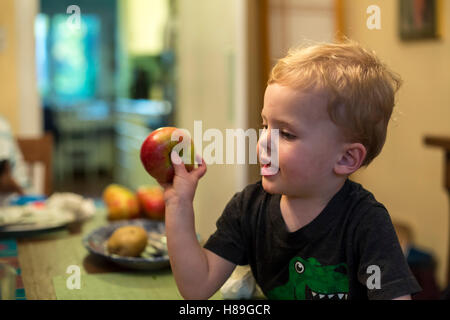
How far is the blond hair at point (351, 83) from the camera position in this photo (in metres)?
0.60

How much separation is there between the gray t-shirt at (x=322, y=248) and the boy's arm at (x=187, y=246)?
0.11 ft

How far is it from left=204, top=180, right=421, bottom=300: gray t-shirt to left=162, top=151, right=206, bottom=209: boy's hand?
126 millimetres

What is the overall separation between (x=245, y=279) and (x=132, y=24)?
14.8ft

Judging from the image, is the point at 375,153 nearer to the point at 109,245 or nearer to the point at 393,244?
the point at 393,244

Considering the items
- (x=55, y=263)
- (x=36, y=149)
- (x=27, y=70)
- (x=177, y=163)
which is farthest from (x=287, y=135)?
(x=27, y=70)

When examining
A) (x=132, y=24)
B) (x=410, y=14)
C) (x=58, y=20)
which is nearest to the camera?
(x=410, y=14)

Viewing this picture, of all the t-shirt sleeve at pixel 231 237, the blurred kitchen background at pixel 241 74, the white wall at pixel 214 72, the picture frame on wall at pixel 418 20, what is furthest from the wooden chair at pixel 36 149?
the picture frame on wall at pixel 418 20

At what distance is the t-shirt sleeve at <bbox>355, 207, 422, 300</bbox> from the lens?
1.91 ft

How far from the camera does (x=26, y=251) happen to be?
981 mm

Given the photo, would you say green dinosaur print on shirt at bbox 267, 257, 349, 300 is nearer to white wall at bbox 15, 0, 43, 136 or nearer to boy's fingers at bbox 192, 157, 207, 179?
boy's fingers at bbox 192, 157, 207, 179

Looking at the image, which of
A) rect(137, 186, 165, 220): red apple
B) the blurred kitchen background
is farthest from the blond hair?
the blurred kitchen background

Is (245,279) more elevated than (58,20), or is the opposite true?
(58,20)

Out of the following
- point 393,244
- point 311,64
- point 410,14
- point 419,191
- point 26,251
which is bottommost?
point 419,191

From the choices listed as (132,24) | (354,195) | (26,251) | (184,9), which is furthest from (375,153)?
(132,24)
